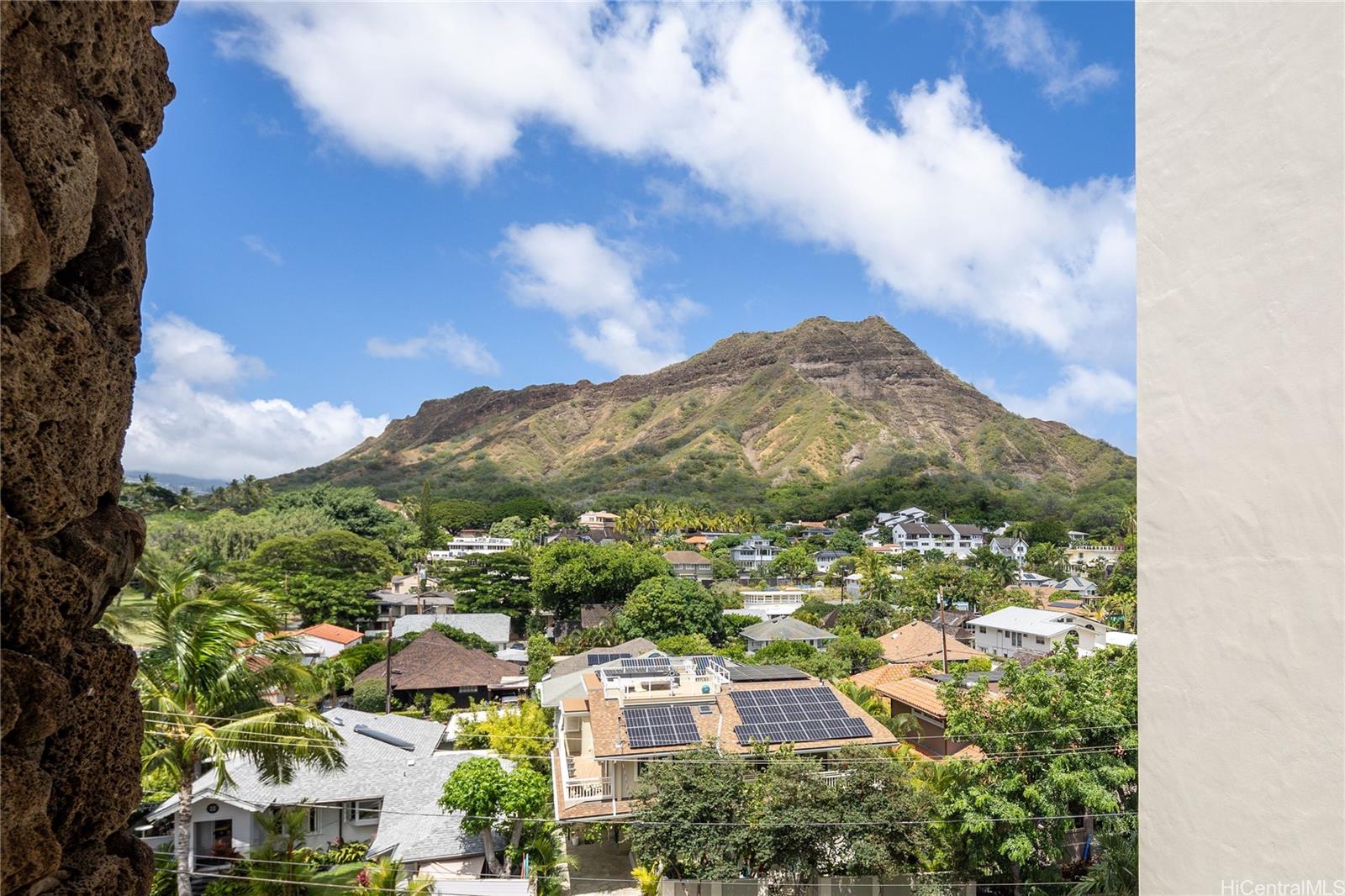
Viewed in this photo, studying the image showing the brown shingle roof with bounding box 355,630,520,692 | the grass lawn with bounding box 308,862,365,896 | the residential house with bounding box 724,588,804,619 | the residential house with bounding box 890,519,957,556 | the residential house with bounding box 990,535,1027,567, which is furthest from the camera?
Result: the residential house with bounding box 890,519,957,556

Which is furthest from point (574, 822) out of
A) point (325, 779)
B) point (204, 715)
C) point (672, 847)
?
point (204, 715)

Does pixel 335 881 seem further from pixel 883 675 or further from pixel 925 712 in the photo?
pixel 883 675

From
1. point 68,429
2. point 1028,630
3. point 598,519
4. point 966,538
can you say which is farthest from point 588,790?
point 598,519

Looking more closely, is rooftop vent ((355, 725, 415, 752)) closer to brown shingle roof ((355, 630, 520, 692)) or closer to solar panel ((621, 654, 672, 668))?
solar panel ((621, 654, 672, 668))

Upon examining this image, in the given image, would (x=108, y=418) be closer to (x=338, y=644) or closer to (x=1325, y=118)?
(x=1325, y=118)

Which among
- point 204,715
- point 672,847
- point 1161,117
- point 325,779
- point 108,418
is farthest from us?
point 325,779

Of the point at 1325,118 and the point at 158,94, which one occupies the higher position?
the point at 158,94

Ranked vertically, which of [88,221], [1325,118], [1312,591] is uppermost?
[1325,118]

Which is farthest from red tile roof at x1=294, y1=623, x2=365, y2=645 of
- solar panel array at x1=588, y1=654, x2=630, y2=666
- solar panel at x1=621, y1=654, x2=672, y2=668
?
solar panel at x1=621, y1=654, x2=672, y2=668
